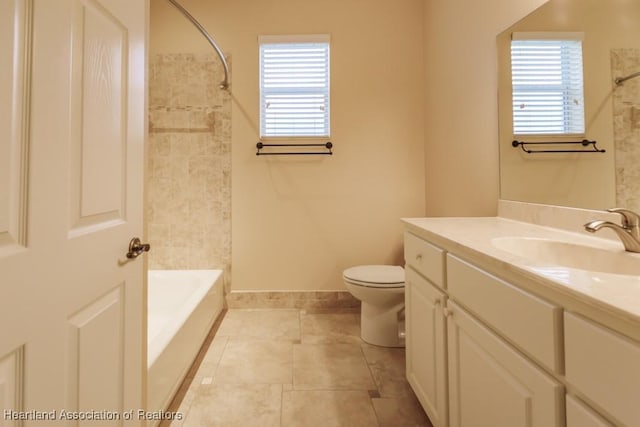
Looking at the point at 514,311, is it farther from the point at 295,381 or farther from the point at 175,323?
the point at 175,323

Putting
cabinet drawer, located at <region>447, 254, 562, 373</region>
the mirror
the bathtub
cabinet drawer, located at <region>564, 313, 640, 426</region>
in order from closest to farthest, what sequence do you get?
cabinet drawer, located at <region>564, 313, 640, 426</region> → cabinet drawer, located at <region>447, 254, 562, 373</region> → the mirror → the bathtub

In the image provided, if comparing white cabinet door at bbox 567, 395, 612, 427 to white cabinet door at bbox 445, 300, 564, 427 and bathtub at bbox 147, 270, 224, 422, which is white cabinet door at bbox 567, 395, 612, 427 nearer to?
white cabinet door at bbox 445, 300, 564, 427

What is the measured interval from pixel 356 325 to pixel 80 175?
2.08 m

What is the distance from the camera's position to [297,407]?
59.6 inches

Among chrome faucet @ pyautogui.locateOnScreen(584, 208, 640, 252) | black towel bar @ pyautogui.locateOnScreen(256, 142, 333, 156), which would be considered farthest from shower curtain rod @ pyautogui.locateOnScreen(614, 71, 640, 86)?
black towel bar @ pyautogui.locateOnScreen(256, 142, 333, 156)

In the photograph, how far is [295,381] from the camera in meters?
1.71

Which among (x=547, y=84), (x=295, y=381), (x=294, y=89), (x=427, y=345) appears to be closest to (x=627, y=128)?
(x=547, y=84)

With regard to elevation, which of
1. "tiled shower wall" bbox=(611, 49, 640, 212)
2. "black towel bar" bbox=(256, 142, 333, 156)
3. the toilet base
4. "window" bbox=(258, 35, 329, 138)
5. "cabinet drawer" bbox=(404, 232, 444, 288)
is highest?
"window" bbox=(258, 35, 329, 138)

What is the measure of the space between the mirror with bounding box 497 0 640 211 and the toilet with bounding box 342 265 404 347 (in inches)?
37.6

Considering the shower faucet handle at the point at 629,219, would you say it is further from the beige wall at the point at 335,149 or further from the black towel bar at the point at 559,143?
the beige wall at the point at 335,149

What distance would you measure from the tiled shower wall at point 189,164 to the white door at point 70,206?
1641 millimetres

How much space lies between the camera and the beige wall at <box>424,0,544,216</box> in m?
1.76

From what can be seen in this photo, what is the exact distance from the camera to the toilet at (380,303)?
1977 mm

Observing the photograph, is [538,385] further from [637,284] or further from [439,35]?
[439,35]
